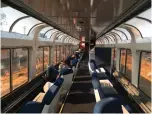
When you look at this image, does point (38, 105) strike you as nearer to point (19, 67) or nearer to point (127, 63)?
point (19, 67)

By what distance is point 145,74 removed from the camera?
22.5ft

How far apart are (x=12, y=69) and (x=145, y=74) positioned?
392cm

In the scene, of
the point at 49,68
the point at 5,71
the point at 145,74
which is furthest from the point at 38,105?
the point at 145,74

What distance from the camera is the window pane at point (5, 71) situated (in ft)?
16.9

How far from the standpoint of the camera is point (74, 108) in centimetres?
669

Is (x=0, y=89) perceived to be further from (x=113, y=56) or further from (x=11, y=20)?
(x=113, y=56)

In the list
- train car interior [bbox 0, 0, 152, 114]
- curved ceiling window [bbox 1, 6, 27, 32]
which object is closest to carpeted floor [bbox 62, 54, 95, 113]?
train car interior [bbox 0, 0, 152, 114]

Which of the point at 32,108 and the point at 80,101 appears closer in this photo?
the point at 32,108

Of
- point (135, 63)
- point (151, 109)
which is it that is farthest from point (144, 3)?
point (135, 63)

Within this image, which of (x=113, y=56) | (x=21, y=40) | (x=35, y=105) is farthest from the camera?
(x=113, y=56)

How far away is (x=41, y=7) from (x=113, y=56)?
10.8 meters

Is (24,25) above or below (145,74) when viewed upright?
above

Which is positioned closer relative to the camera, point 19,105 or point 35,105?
point 35,105

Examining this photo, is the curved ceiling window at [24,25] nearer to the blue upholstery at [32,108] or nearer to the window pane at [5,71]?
the window pane at [5,71]
